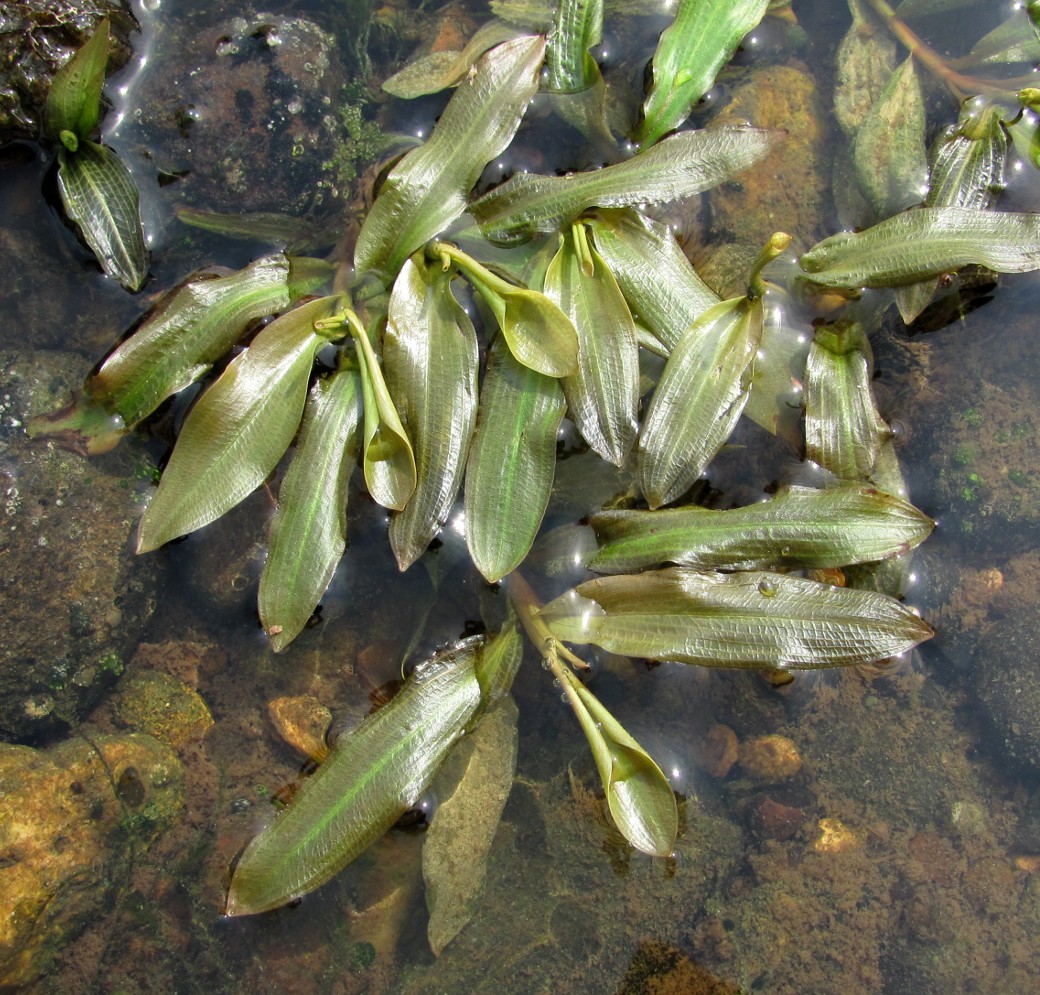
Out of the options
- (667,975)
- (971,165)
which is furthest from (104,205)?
(667,975)

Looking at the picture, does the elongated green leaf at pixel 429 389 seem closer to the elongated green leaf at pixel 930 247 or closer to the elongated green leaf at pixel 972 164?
the elongated green leaf at pixel 930 247

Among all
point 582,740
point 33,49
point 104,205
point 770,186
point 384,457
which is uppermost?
point 33,49

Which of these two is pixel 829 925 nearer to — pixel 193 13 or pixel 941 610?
pixel 941 610

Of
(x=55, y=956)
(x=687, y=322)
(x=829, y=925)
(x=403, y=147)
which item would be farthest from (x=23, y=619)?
(x=829, y=925)

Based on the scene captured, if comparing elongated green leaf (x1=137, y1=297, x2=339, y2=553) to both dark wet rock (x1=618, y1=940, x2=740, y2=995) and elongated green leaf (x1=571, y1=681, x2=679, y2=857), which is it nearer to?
elongated green leaf (x1=571, y1=681, x2=679, y2=857)

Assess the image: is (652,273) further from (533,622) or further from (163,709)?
(163,709)

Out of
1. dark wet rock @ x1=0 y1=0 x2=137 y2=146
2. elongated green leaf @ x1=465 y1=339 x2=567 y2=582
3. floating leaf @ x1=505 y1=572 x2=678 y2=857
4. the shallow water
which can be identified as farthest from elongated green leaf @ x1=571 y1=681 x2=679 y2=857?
dark wet rock @ x1=0 y1=0 x2=137 y2=146

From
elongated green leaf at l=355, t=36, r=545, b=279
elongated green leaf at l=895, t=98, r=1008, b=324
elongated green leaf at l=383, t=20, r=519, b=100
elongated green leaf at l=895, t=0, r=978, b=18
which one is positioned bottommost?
elongated green leaf at l=895, t=98, r=1008, b=324
